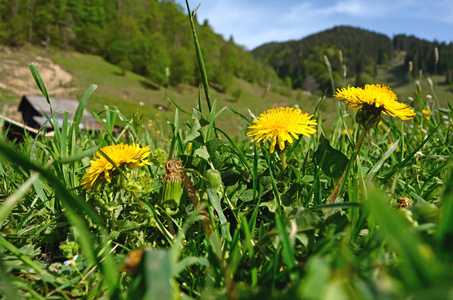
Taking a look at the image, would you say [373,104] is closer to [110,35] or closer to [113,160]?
[113,160]

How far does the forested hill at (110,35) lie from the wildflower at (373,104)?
3678 cm

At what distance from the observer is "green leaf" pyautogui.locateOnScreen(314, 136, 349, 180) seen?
Answer: 962 mm

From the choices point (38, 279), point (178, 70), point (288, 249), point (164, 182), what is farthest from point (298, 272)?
point (178, 70)

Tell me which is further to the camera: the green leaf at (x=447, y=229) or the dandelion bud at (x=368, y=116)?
the dandelion bud at (x=368, y=116)

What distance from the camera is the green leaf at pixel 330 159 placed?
0.96 metres

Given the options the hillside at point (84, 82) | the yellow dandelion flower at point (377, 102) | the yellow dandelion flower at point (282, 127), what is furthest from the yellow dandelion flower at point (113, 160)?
the hillside at point (84, 82)

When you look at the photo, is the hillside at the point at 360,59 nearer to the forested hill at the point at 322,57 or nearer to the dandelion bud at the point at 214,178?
the forested hill at the point at 322,57

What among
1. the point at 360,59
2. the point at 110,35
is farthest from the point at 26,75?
the point at 360,59

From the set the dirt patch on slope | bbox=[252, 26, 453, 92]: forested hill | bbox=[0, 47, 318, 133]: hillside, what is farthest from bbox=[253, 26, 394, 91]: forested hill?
the dirt patch on slope

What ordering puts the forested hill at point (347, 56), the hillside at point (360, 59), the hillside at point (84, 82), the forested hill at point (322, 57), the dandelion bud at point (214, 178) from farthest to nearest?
the forested hill at point (322, 57) < the hillside at point (360, 59) < the forested hill at point (347, 56) < the hillside at point (84, 82) < the dandelion bud at point (214, 178)

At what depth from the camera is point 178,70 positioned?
45062 mm

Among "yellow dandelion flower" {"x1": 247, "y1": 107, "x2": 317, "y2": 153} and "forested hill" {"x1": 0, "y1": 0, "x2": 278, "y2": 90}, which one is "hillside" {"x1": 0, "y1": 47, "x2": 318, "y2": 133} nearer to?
"forested hill" {"x1": 0, "y1": 0, "x2": 278, "y2": 90}

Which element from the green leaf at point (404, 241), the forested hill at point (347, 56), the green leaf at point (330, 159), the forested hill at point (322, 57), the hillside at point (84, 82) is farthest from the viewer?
the forested hill at point (322, 57)

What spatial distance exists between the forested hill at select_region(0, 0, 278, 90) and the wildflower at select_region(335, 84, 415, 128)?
36.8 meters
